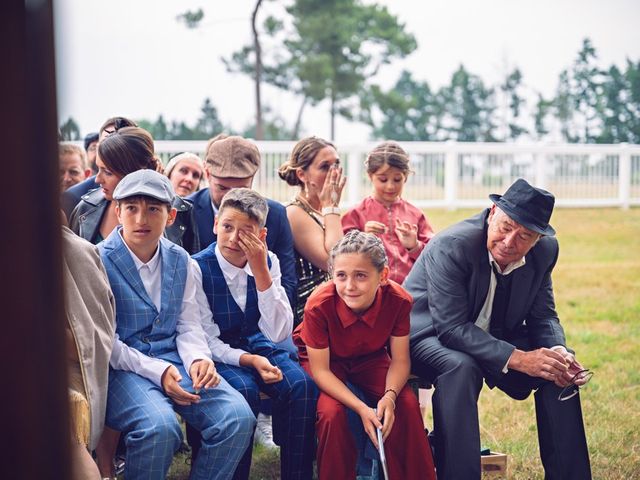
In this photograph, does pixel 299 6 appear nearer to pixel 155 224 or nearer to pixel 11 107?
pixel 155 224

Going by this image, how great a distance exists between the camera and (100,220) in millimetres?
3693

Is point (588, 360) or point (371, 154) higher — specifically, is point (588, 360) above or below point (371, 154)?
below

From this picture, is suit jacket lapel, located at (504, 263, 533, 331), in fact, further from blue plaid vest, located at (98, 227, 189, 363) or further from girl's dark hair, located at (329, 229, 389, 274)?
blue plaid vest, located at (98, 227, 189, 363)

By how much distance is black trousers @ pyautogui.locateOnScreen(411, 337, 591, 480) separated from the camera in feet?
10.5

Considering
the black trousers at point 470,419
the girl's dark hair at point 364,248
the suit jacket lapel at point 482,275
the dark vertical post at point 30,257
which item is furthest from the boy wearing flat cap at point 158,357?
the dark vertical post at point 30,257

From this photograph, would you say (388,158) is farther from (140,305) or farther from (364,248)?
(140,305)

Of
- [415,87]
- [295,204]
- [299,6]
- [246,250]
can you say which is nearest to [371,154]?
[295,204]

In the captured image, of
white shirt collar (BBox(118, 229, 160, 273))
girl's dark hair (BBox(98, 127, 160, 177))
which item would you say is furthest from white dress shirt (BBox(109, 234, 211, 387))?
girl's dark hair (BBox(98, 127, 160, 177))

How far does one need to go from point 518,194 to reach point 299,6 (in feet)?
69.6

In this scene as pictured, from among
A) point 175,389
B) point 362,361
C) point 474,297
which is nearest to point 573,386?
point 474,297

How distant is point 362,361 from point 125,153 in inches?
52.3

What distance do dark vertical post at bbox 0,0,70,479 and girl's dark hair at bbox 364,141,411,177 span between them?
3602mm

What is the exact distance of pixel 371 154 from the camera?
14.1 feet

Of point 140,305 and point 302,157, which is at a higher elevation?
point 302,157
